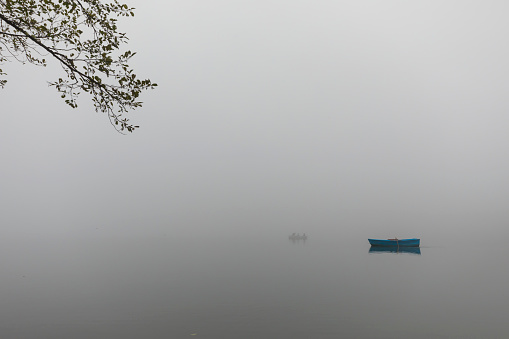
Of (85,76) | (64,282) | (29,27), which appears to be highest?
(29,27)

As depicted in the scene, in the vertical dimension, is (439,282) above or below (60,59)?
below

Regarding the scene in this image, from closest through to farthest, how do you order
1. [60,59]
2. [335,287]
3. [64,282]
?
[60,59]
[335,287]
[64,282]

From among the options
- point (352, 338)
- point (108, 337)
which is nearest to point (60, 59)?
point (108, 337)

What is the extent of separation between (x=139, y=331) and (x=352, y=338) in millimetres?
12706

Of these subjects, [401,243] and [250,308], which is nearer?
[250,308]

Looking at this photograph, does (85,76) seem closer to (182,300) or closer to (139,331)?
(139,331)

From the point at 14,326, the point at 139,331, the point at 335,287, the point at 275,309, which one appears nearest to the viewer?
the point at 139,331

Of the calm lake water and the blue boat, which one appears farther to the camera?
the blue boat

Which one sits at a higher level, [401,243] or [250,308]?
[401,243]

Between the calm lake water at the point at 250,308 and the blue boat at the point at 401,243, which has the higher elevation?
the blue boat at the point at 401,243

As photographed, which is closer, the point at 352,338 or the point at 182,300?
the point at 352,338

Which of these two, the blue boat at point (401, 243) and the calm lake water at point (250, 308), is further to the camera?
the blue boat at point (401, 243)

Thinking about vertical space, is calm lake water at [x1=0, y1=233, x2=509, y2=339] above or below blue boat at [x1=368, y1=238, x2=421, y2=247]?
below

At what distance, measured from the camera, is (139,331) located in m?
19.8
